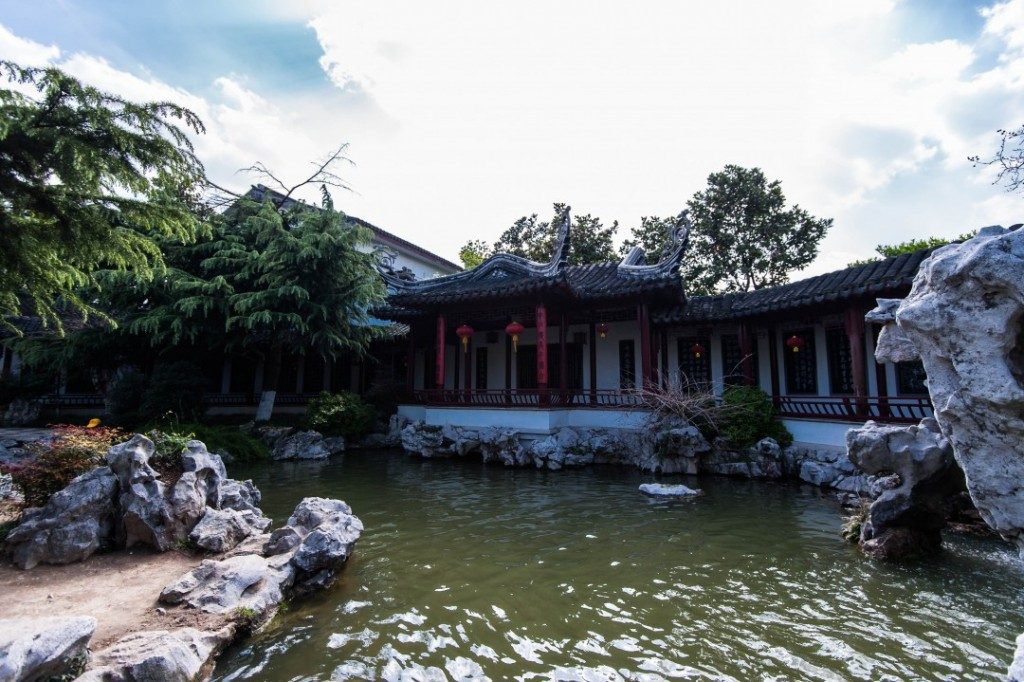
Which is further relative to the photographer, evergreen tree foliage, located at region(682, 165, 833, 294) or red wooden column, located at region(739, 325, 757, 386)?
evergreen tree foliage, located at region(682, 165, 833, 294)

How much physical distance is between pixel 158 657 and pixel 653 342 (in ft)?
40.3

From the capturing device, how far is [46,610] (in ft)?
11.7

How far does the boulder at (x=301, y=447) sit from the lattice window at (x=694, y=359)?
31.8 ft

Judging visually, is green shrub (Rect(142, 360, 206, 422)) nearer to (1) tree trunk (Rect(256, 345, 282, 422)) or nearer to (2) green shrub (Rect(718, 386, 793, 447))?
(1) tree trunk (Rect(256, 345, 282, 422))

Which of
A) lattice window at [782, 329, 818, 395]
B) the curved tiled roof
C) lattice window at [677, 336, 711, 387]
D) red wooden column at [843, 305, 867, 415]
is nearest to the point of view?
the curved tiled roof

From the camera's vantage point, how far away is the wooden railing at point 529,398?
38.2 ft

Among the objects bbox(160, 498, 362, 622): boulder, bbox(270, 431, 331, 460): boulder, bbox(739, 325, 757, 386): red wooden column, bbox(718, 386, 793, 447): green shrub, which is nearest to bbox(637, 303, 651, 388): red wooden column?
bbox(718, 386, 793, 447): green shrub

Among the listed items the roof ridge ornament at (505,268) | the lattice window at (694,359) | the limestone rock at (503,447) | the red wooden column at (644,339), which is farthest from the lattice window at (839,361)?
the limestone rock at (503,447)

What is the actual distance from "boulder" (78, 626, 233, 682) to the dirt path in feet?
0.68

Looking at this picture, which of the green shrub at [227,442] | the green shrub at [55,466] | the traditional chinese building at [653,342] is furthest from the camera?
the green shrub at [227,442]

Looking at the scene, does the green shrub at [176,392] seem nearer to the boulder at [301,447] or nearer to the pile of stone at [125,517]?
the boulder at [301,447]

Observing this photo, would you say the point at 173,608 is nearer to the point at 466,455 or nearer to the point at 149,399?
the point at 466,455

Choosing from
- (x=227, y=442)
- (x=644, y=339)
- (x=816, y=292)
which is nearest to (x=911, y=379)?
(x=816, y=292)

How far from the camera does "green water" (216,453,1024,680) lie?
10.5 ft
